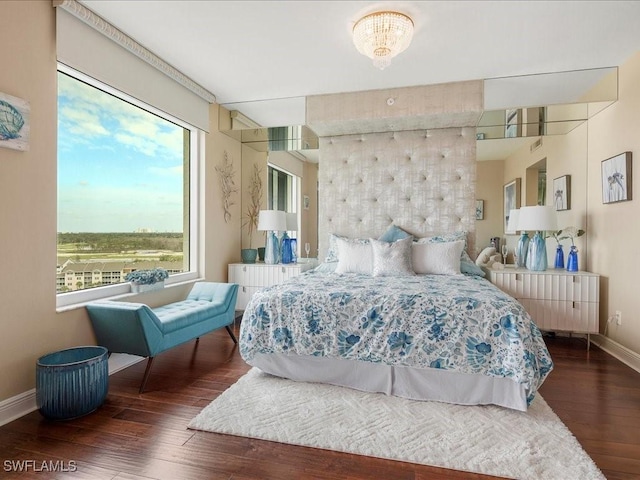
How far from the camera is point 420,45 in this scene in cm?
300

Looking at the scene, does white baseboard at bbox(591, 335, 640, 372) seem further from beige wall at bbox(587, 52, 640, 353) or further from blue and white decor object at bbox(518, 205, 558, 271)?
blue and white decor object at bbox(518, 205, 558, 271)

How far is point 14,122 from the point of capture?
2.20 metres

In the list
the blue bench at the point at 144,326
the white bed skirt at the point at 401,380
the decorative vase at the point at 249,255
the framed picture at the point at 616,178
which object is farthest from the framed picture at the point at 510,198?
the blue bench at the point at 144,326

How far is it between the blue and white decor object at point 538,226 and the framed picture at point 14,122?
4.32 meters

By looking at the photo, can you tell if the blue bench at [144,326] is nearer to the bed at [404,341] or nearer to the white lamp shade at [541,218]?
the bed at [404,341]

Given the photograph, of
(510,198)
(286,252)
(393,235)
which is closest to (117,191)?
(286,252)

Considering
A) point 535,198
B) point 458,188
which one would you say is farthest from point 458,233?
point 535,198

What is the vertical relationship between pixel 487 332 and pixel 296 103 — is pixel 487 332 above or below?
below

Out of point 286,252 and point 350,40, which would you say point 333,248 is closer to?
point 286,252

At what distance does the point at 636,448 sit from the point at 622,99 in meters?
2.99

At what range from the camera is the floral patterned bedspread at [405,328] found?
87.4 inches

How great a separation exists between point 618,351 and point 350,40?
3.63 metres

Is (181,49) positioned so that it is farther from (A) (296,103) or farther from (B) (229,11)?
(A) (296,103)

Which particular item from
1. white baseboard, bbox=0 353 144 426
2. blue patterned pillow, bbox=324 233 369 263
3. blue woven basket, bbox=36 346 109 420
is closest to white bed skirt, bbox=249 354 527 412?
blue woven basket, bbox=36 346 109 420
